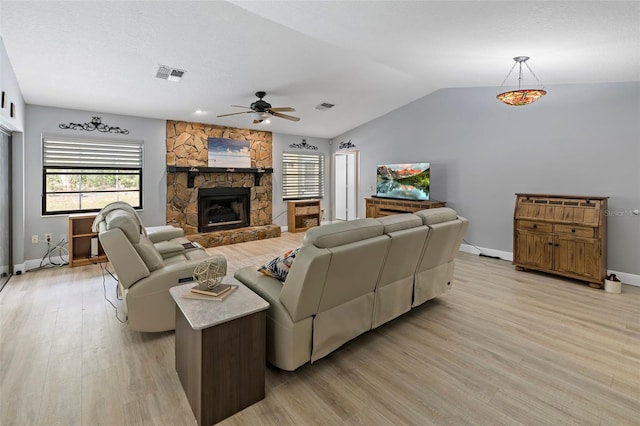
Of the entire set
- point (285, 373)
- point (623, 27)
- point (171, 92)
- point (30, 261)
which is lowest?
point (285, 373)

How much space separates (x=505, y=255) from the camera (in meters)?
5.12

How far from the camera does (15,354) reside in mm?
2330

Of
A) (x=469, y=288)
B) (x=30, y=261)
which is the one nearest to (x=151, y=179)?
(x=30, y=261)

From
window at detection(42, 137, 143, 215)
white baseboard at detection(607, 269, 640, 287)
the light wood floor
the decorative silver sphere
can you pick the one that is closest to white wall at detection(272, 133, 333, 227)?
window at detection(42, 137, 143, 215)

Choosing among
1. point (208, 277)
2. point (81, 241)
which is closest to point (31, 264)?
point (81, 241)

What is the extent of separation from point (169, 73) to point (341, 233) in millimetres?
3505

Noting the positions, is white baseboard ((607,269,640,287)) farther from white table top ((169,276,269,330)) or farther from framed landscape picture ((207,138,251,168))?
framed landscape picture ((207,138,251,168))

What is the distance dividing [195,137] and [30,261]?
11.0 feet

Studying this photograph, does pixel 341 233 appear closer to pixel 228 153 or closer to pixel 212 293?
pixel 212 293

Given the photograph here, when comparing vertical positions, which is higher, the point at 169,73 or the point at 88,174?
the point at 169,73

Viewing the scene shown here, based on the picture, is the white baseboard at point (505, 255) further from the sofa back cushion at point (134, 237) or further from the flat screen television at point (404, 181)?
the sofa back cushion at point (134, 237)

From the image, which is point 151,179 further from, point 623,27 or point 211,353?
point 623,27

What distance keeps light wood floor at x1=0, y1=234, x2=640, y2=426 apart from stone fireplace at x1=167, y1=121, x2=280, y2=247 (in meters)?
2.90

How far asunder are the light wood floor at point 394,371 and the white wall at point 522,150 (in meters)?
1.64
